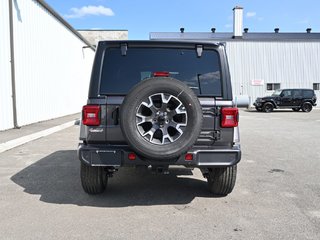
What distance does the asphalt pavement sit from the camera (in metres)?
3.75

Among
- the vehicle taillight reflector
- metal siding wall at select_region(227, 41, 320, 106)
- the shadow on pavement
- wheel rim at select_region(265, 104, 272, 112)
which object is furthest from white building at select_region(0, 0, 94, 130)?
metal siding wall at select_region(227, 41, 320, 106)

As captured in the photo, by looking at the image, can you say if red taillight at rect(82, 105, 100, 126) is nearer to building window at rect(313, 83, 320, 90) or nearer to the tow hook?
the tow hook

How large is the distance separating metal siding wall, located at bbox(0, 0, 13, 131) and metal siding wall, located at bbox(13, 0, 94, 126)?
0.59 meters

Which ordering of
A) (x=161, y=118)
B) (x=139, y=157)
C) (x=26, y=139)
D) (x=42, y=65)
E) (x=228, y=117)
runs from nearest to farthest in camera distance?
(x=161, y=118) < (x=139, y=157) < (x=228, y=117) < (x=26, y=139) < (x=42, y=65)

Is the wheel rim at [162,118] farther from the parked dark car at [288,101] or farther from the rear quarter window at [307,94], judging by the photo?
the rear quarter window at [307,94]

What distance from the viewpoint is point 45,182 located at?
225 inches

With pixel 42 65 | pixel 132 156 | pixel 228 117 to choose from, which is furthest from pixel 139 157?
pixel 42 65

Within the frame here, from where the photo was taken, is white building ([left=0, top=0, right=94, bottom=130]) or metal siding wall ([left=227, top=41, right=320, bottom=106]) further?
metal siding wall ([left=227, top=41, right=320, bottom=106])

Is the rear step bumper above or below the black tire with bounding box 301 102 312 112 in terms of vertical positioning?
above

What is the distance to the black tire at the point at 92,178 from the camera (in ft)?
15.4

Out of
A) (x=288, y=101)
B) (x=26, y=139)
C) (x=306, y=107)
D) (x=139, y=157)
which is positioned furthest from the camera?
(x=306, y=107)

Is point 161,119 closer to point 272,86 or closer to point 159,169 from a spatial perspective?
point 159,169

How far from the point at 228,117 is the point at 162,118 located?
0.85 metres

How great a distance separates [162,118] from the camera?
407cm
